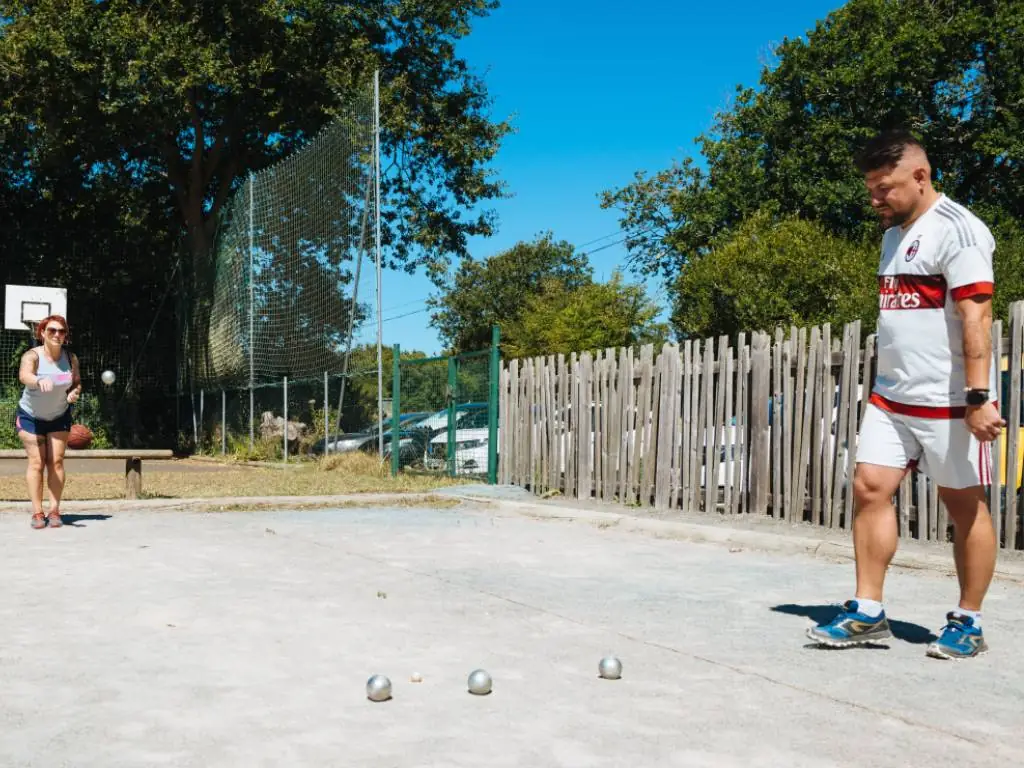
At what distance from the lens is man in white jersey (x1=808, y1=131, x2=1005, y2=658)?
445 centimetres

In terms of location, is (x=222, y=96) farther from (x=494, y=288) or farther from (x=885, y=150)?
(x=494, y=288)

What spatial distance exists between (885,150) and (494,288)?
5958 cm

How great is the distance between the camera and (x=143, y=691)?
159 inches

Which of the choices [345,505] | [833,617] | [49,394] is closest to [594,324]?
[345,505]

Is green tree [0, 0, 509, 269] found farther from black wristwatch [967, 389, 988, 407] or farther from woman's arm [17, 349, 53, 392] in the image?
black wristwatch [967, 389, 988, 407]

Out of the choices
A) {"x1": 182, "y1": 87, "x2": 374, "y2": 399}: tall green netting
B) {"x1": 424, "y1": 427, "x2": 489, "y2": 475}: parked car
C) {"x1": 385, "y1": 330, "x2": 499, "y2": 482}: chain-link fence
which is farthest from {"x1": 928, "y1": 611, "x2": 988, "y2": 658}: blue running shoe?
{"x1": 182, "y1": 87, "x2": 374, "y2": 399}: tall green netting

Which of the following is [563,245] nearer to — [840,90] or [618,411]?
[840,90]

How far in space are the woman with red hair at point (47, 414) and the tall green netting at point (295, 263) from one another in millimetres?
8903

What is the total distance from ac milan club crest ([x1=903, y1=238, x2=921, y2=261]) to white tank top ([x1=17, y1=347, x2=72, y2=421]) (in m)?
7.45

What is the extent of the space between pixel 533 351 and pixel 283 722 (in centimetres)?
4846

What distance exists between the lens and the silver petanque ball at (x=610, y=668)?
165 inches

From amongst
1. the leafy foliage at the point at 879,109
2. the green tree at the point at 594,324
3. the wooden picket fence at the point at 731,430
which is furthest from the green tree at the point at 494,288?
the wooden picket fence at the point at 731,430

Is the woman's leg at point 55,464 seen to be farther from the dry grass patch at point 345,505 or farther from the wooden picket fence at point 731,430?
the wooden picket fence at point 731,430

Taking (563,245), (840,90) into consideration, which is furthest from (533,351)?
(840,90)
